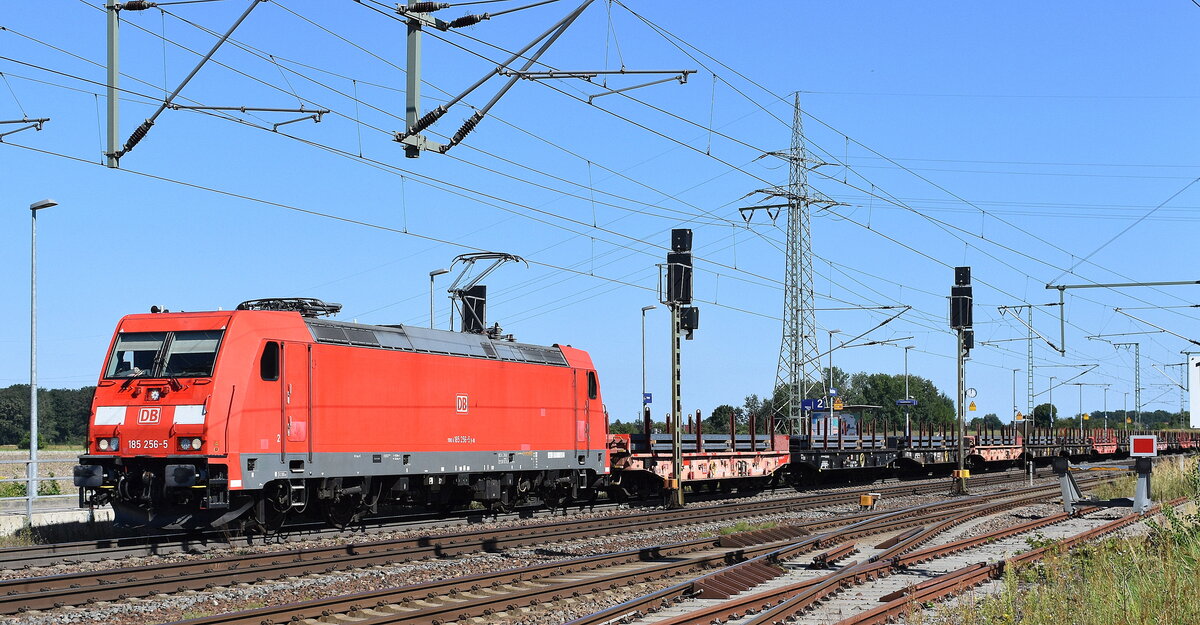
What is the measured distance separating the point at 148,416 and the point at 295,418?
223cm

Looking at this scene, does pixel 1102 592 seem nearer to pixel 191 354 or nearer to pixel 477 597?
pixel 477 597

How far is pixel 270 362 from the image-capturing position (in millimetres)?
19047

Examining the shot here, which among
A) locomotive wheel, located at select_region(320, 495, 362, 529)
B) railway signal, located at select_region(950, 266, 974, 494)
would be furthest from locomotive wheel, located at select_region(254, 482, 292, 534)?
railway signal, located at select_region(950, 266, 974, 494)

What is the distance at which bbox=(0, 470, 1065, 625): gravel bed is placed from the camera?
40.6 feet

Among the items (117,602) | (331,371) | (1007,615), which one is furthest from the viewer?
(331,371)

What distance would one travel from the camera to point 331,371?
20.3 meters

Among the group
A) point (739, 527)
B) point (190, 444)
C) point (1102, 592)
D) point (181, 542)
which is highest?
point (190, 444)

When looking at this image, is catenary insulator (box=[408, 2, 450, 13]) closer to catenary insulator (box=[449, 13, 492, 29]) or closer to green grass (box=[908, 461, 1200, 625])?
catenary insulator (box=[449, 13, 492, 29])

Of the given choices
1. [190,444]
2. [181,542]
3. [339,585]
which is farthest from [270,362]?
[339,585]

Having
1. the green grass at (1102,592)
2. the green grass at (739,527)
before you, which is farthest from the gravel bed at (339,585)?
the green grass at (1102,592)

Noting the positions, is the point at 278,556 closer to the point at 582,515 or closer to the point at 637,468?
the point at 582,515

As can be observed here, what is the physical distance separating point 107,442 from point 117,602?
241 inches

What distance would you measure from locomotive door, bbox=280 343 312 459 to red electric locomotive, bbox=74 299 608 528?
25 mm

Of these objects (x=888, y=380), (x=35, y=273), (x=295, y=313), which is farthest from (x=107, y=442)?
(x=888, y=380)
